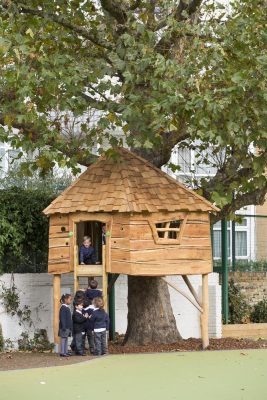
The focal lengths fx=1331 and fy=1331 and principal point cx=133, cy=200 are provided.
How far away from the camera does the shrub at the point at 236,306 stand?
27828 mm

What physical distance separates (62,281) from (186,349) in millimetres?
3195

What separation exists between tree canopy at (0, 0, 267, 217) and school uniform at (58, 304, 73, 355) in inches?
97.9

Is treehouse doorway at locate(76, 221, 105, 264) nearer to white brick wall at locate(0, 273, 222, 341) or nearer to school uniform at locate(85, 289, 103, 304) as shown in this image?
white brick wall at locate(0, 273, 222, 341)

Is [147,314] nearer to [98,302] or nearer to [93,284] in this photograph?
[93,284]

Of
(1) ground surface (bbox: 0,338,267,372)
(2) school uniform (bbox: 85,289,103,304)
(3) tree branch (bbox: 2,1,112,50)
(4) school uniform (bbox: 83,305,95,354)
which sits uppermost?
(3) tree branch (bbox: 2,1,112,50)

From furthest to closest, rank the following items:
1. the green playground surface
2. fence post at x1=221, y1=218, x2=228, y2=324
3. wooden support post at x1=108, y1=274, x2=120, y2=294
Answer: fence post at x1=221, y1=218, x2=228, y2=324, wooden support post at x1=108, y1=274, x2=120, y2=294, the green playground surface

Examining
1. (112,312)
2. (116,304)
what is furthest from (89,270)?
(116,304)

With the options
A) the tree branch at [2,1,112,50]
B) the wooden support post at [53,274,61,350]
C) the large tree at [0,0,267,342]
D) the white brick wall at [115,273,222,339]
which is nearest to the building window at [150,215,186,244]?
the large tree at [0,0,267,342]

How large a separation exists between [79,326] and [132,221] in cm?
199

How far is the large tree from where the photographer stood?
21.3 meters

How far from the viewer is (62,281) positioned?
83.6ft

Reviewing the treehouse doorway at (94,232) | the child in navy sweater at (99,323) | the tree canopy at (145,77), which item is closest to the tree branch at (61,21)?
the tree canopy at (145,77)

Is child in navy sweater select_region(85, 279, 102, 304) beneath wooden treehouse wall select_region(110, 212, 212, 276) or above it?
beneath

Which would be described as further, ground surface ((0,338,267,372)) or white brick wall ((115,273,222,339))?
white brick wall ((115,273,222,339))
